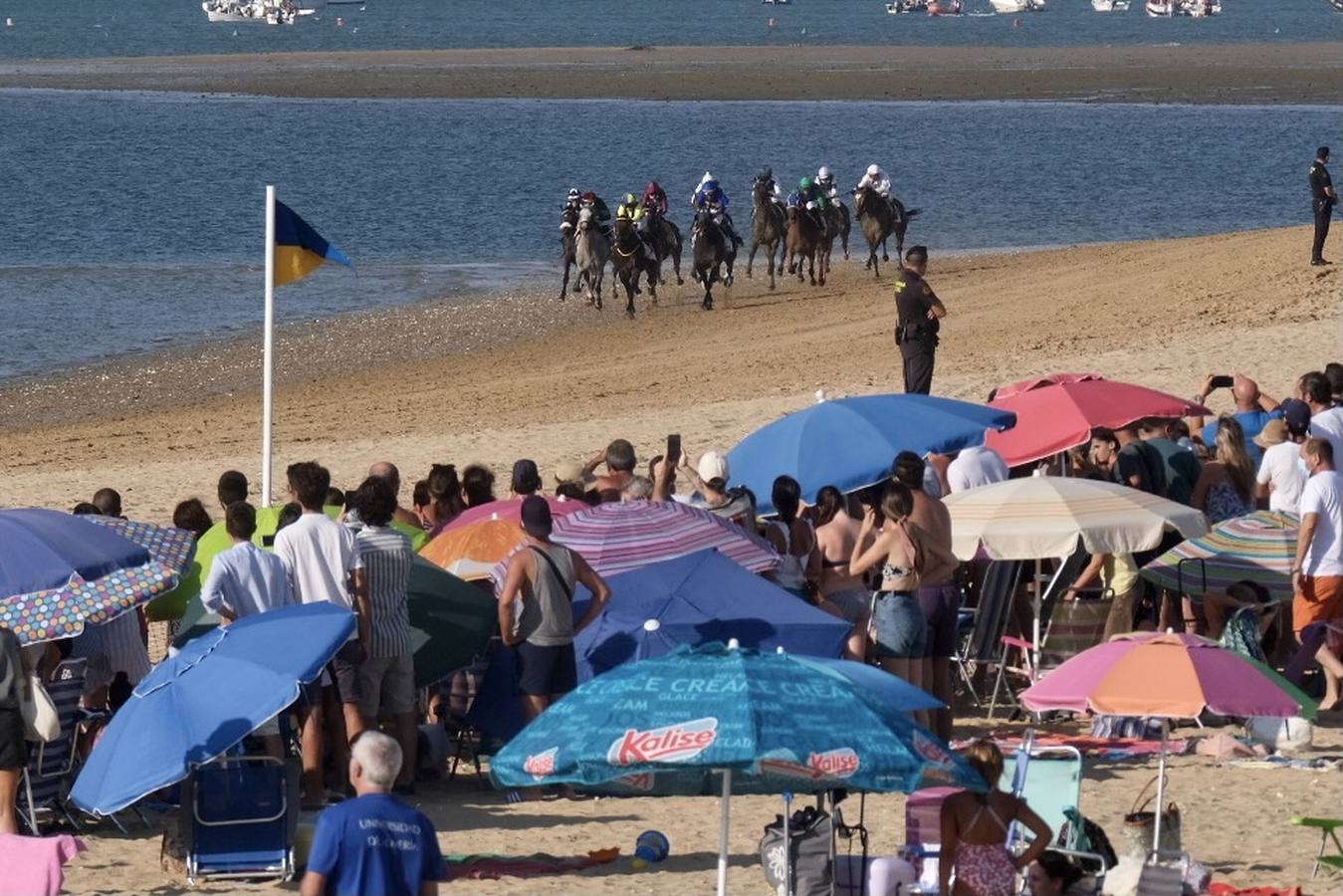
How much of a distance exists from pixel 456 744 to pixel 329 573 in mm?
1365

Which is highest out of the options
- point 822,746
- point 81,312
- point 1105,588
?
point 822,746

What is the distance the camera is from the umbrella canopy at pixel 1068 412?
1302 cm

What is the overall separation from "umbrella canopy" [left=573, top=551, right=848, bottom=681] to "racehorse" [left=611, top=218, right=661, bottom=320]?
2000 cm

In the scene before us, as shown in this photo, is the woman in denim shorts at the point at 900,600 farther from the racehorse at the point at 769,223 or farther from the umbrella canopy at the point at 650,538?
the racehorse at the point at 769,223

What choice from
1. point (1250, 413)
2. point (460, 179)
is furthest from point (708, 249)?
point (460, 179)

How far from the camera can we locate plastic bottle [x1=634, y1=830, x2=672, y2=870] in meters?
8.84

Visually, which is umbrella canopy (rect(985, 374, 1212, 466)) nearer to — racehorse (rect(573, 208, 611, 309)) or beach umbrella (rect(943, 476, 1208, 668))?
beach umbrella (rect(943, 476, 1208, 668))

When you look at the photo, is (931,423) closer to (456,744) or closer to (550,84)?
(456,744)

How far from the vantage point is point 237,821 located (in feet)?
28.6

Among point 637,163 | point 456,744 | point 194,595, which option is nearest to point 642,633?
point 456,744

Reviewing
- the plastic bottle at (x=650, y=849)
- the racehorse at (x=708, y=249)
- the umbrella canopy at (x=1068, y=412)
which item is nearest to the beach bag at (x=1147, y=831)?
the plastic bottle at (x=650, y=849)

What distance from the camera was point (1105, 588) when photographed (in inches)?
445

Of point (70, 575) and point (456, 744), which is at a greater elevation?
point (70, 575)

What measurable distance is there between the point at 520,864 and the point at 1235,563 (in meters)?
4.07
